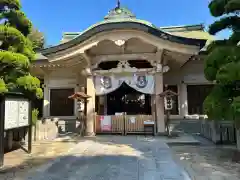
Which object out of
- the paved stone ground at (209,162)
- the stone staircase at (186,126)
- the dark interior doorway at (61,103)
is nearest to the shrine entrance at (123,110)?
the stone staircase at (186,126)

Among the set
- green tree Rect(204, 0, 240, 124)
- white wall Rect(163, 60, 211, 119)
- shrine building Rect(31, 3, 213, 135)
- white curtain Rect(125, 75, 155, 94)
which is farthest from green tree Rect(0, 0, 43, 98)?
white wall Rect(163, 60, 211, 119)

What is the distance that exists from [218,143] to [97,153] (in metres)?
4.75

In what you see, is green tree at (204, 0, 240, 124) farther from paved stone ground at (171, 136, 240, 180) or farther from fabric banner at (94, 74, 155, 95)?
fabric banner at (94, 74, 155, 95)

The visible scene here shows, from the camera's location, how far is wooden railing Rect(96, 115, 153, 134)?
1107 cm

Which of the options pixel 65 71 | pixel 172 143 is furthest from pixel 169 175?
pixel 65 71

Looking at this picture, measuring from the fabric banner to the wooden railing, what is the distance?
134 centimetres

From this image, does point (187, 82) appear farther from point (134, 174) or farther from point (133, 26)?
point (134, 174)

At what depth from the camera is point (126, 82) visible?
450 inches

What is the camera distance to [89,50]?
11375mm

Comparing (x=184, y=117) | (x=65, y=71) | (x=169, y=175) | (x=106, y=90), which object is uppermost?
(x=65, y=71)

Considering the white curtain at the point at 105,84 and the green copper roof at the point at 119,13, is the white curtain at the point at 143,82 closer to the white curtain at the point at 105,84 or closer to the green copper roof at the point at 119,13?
the white curtain at the point at 105,84

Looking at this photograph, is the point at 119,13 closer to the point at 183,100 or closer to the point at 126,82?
the point at 126,82

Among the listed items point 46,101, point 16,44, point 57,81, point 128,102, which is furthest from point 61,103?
point 16,44

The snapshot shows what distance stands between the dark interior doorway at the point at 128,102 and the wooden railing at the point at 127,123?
216 centimetres
